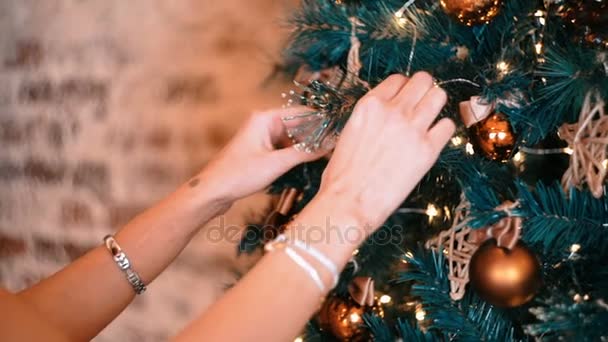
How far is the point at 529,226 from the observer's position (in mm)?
602

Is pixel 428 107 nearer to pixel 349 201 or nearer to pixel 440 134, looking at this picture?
pixel 440 134

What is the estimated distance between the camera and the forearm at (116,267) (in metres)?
0.74

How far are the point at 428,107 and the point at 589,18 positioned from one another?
0.57 ft

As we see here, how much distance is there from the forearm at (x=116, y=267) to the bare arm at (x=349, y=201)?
0.28 meters

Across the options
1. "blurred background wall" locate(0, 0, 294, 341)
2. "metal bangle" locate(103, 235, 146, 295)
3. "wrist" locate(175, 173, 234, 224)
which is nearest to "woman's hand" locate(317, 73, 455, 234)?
"wrist" locate(175, 173, 234, 224)

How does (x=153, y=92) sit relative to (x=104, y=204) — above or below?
above

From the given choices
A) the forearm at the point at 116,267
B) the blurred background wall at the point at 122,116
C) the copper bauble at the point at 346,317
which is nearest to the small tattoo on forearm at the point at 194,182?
the forearm at the point at 116,267

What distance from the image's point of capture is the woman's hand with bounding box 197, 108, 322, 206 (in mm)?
733

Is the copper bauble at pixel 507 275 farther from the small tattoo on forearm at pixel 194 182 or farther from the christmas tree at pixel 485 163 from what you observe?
→ the small tattoo on forearm at pixel 194 182

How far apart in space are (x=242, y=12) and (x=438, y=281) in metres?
0.75

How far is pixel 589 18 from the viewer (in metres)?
0.52

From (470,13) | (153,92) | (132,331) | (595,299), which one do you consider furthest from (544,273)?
(132,331)

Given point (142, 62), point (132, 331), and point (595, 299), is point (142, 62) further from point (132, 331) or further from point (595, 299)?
point (595, 299)

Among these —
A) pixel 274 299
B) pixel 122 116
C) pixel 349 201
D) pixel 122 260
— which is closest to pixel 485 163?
pixel 349 201
